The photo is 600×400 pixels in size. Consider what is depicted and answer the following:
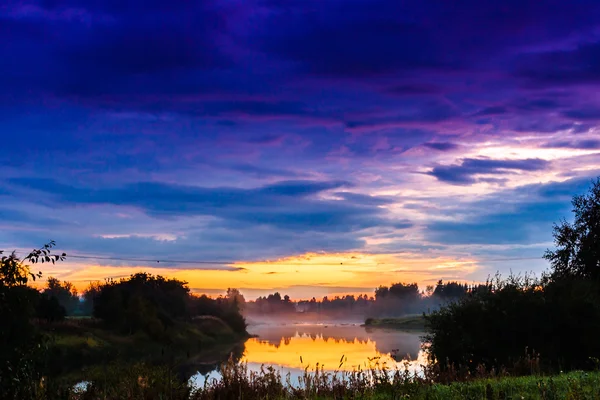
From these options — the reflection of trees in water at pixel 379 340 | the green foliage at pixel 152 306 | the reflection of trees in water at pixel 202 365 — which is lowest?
the reflection of trees in water at pixel 379 340

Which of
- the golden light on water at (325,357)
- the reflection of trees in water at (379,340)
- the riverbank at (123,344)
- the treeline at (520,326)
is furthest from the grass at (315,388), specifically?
the reflection of trees in water at (379,340)

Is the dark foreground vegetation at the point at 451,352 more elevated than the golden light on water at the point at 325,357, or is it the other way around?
the dark foreground vegetation at the point at 451,352

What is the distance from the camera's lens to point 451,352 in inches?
1219

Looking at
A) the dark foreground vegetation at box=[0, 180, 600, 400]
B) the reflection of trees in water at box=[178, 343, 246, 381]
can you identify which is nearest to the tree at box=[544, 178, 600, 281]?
the dark foreground vegetation at box=[0, 180, 600, 400]

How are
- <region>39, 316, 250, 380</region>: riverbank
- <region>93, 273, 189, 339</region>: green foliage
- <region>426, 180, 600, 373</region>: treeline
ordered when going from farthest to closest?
<region>93, 273, 189, 339</region>: green foliage → <region>39, 316, 250, 380</region>: riverbank → <region>426, 180, 600, 373</region>: treeline

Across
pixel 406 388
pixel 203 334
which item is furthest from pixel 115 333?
pixel 406 388

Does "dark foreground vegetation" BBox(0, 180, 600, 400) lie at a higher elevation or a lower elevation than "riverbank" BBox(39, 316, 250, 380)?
higher

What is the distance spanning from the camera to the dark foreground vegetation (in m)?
15.4

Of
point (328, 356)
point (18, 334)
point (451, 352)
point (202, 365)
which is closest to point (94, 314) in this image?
point (202, 365)

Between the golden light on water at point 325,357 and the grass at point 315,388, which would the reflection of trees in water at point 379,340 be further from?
the grass at point 315,388

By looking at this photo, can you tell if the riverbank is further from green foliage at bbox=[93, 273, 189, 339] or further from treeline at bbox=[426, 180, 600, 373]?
treeline at bbox=[426, 180, 600, 373]

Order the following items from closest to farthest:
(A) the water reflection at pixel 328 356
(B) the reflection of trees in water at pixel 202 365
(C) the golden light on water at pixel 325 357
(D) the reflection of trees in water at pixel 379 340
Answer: (A) the water reflection at pixel 328 356
(C) the golden light on water at pixel 325 357
(B) the reflection of trees in water at pixel 202 365
(D) the reflection of trees in water at pixel 379 340

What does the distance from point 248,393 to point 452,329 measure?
57.5 feet

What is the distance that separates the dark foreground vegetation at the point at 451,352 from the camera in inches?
606
